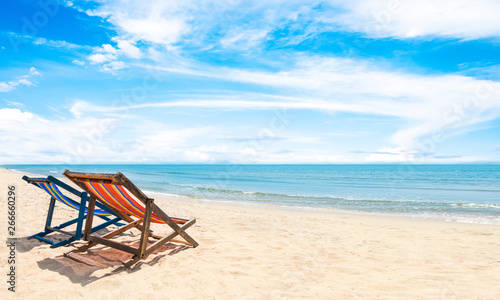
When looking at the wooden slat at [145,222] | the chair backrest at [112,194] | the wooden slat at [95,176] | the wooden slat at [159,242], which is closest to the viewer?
the wooden slat at [95,176]

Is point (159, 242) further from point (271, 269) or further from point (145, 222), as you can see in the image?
point (271, 269)

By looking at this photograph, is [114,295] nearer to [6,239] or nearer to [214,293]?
[214,293]

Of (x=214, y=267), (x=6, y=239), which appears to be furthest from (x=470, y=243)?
(x=6, y=239)

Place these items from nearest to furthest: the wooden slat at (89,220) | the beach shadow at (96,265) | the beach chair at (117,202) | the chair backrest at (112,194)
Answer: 1. the beach chair at (117,202)
2. the beach shadow at (96,265)
3. the chair backrest at (112,194)
4. the wooden slat at (89,220)

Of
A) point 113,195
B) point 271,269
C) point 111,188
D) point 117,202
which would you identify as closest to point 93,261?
point 117,202

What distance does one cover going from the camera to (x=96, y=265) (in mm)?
3891

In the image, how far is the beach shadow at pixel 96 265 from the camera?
3.55 metres

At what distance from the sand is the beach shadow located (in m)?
0.01

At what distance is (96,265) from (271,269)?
241 cm

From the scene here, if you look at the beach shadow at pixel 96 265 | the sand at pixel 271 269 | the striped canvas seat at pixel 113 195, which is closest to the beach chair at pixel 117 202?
the striped canvas seat at pixel 113 195

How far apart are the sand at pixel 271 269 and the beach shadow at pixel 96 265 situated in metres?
0.01

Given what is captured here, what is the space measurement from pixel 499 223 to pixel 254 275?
10.1m

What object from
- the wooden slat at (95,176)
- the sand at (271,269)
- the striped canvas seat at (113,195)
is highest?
the wooden slat at (95,176)

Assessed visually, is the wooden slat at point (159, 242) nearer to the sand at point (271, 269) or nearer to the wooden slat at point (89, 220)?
the sand at point (271, 269)
